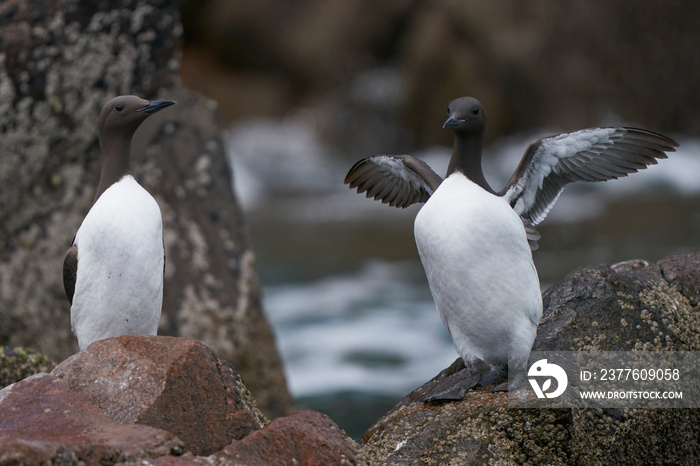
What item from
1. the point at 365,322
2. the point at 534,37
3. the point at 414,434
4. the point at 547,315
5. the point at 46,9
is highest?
the point at 534,37

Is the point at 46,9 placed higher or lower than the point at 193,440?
higher

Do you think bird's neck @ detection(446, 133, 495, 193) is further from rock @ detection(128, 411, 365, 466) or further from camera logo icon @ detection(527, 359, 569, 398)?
rock @ detection(128, 411, 365, 466)

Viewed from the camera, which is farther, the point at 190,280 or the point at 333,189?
the point at 333,189

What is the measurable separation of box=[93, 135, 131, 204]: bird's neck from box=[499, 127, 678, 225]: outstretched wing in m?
2.29

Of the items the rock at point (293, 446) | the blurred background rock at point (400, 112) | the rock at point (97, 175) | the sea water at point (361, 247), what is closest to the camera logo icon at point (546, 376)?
the rock at point (293, 446)

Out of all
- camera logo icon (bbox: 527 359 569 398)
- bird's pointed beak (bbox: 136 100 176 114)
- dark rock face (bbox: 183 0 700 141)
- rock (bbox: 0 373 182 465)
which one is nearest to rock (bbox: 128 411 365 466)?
rock (bbox: 0 373 182 465)

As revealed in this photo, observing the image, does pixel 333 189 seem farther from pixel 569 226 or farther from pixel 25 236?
pixel 25 236

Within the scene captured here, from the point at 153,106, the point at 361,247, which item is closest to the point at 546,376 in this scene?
the point at 153,106

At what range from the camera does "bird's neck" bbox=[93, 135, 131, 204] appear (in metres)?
4.78

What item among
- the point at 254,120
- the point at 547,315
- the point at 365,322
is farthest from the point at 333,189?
the point at 547,315

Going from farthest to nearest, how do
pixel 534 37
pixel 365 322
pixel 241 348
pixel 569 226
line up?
1. pixel 534 37
2. pixel 569 226
3. pixel 365 322
4. pixel 241 348

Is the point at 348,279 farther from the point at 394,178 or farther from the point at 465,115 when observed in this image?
the point at 465,115

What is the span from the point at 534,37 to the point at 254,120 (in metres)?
7.04

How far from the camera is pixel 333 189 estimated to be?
62.3 feet
